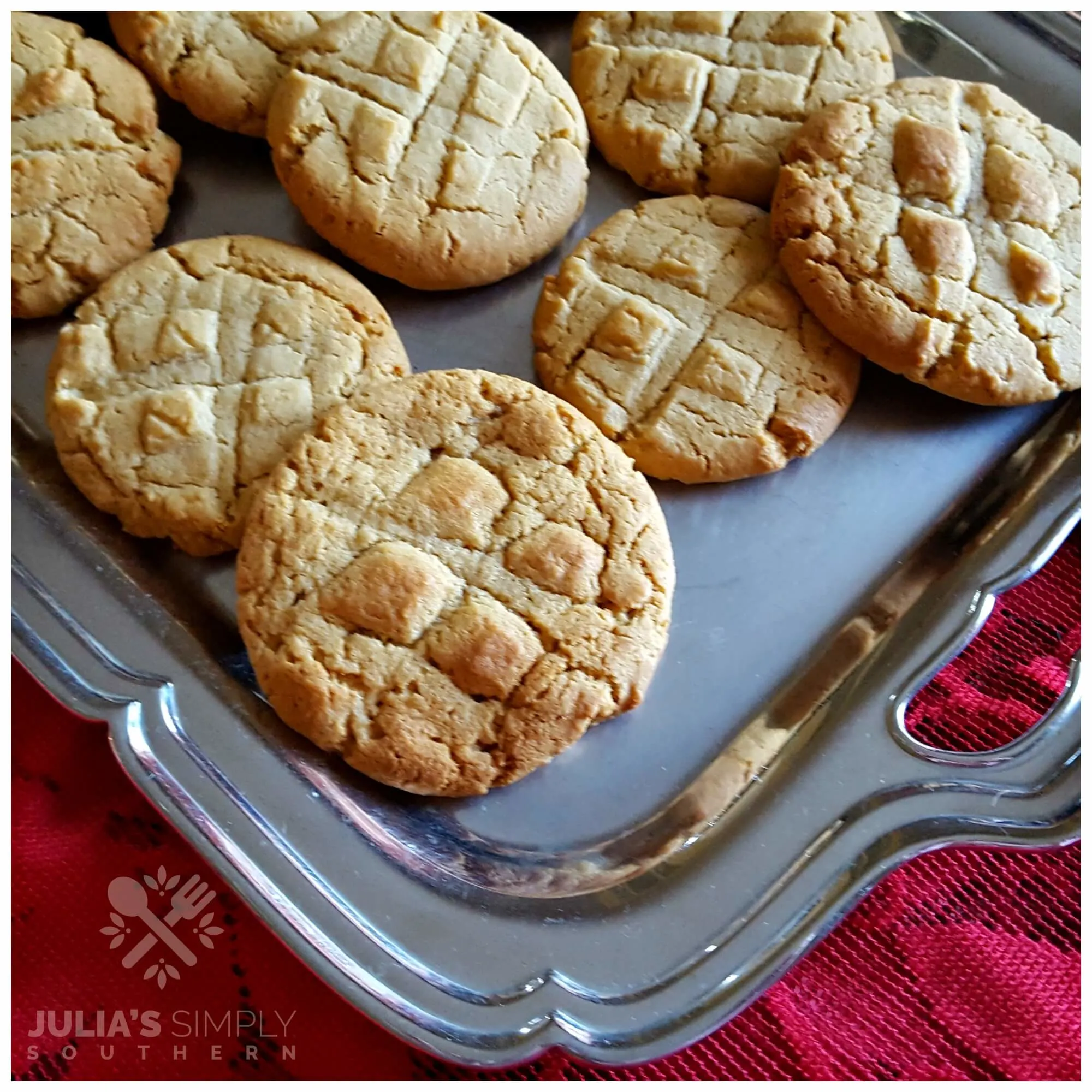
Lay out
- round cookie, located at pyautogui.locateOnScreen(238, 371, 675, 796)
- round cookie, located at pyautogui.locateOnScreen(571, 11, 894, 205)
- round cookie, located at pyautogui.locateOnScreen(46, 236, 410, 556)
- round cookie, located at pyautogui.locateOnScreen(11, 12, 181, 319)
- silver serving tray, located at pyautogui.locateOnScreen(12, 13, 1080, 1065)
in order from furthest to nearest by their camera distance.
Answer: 1. round cookie, located at pyautogui.locateOnScreen(571, 11, 894, 205)
2. round cookie, located at pyautogui.locateOnScreen(11, 12, 181, 319)
3. round cookie, located at pyautogui.locateOnScreen(46, 236, 410, 556)
4. round cookie, located at pyautogui.locateOnScreen(238, 371, 675, 796)
5. silver serving tray, located at pyautogui.locateOnScreen(12, 13, 1080, 1065)

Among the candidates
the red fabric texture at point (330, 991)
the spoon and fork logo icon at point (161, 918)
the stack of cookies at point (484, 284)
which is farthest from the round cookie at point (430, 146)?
the spoon and fork logo icon at point (161, 918)

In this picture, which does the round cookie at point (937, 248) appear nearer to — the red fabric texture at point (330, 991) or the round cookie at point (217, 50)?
the red fabric texture at point (330, 991)

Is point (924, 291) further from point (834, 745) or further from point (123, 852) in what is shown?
point (123, 852)

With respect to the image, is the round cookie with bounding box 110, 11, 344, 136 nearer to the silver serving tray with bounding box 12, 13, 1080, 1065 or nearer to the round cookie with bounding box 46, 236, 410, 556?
the silver serving tray with bounding box 12, 13, 1080, 1065

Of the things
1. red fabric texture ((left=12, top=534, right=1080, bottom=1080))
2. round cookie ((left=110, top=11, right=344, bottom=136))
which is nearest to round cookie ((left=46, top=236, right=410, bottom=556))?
round cookie ((left=110, top=11, right=344, bottom=136))

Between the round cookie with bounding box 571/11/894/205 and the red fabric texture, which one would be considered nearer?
the red fabric texture

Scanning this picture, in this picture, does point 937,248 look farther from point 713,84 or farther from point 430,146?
point 430,146

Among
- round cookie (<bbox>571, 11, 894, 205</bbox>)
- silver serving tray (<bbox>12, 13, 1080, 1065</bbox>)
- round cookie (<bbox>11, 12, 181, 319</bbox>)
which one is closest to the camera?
silver serving tray (<bbox>12, 13, 1080, 1065</bbox>)
